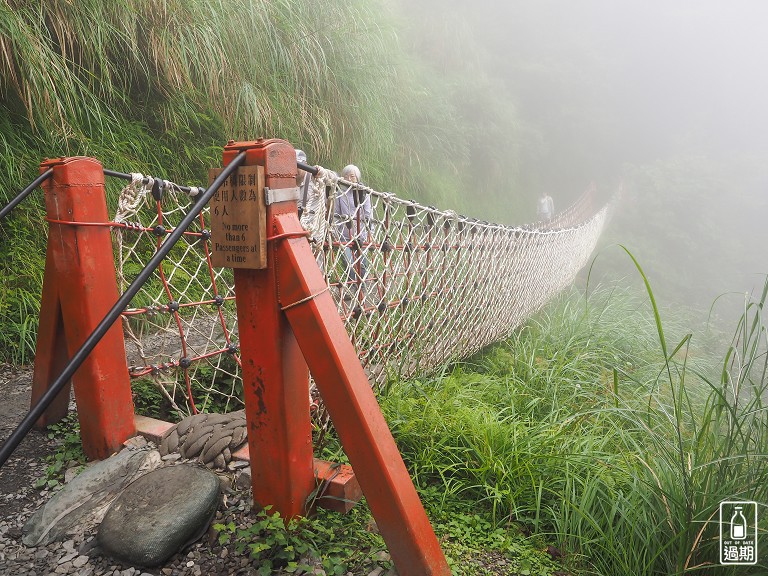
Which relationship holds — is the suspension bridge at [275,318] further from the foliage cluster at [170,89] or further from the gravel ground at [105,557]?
the foliage cluster at [170,89]

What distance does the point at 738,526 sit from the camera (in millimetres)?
1101

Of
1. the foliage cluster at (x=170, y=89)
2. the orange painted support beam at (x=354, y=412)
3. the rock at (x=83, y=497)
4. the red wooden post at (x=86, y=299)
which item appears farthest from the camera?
the foliage cluster at (x=170, y=89)

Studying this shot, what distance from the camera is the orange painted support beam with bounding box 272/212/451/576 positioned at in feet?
3.56

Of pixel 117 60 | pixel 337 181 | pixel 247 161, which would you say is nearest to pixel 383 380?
pixel 337 181

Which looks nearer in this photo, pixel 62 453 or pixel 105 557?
pixel 105 557

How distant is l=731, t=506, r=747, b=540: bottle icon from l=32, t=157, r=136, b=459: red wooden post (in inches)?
61.5

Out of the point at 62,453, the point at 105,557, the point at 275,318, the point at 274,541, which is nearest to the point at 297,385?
the point at 275,318

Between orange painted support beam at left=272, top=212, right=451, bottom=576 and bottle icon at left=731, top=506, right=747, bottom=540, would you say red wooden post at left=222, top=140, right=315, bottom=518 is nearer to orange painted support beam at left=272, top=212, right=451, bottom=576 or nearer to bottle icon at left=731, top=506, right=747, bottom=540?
orange painted support beam at left=272, top=212, right=451, bottom=576

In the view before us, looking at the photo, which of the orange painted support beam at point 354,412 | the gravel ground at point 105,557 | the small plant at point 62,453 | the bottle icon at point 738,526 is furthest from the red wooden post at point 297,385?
the small plant at point 62,453

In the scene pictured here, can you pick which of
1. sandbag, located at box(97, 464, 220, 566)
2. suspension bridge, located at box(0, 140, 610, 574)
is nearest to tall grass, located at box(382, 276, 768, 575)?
suspension bridge, located at box(0, 140, 610, 574)

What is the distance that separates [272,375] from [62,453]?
92 centimetres

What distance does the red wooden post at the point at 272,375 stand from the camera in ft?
3.73

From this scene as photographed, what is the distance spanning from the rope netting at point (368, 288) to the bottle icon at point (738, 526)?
44.0 inches

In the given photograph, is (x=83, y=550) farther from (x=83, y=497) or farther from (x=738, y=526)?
(x=738, y=526)
